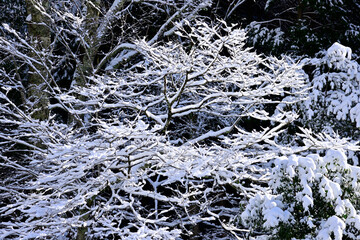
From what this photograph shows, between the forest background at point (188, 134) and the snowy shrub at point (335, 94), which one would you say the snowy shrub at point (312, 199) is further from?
the snowy shrub at point (335, 94)

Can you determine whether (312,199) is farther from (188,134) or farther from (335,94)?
(188,134)

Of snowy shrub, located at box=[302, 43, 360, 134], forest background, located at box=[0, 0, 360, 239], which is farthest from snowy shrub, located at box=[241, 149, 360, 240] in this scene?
snowy shrub, located at box=[302, 43, 360, 134]

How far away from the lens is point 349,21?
28.9 ft

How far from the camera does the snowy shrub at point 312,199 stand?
4.25m

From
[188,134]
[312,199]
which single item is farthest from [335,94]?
[188,134]

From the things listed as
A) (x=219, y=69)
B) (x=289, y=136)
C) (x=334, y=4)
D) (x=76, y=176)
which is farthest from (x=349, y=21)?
(x=76, y=176)

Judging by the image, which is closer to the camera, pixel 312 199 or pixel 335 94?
pixel 312 199

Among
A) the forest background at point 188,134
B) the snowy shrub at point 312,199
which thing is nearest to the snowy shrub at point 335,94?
the forest background at point 188,134

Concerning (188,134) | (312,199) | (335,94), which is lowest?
(188,134)

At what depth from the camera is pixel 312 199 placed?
425 centimetres

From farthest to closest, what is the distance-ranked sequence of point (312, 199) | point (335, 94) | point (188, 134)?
point (188, 134), point (335, 94), point (312, 199)

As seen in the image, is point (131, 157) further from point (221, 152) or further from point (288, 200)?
point (288, 200)

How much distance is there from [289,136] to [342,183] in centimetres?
344

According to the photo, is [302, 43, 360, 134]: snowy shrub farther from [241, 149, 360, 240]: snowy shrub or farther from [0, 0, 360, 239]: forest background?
[241, 149, 360, 240]: snowy shrub
